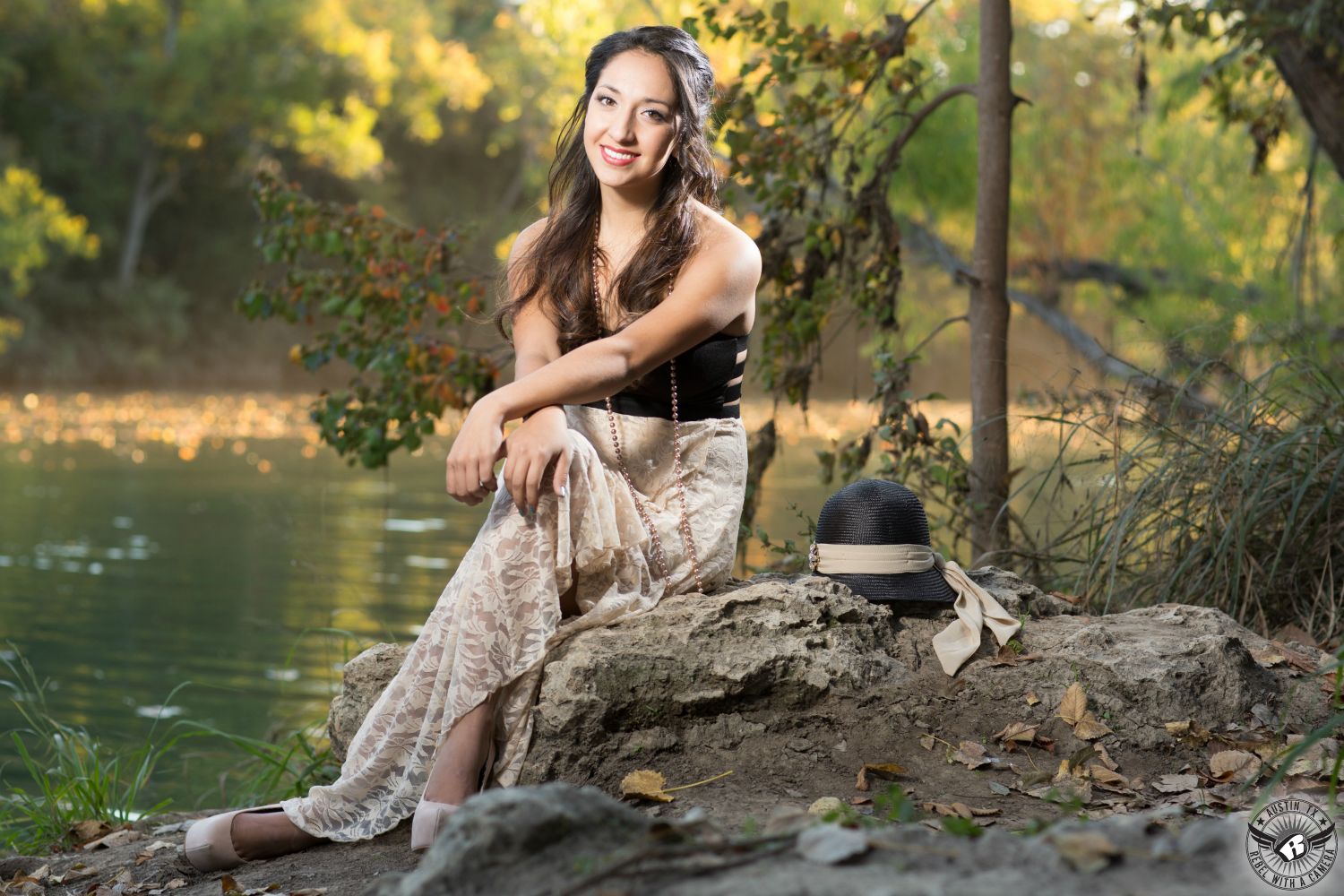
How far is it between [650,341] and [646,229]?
38 centimetres

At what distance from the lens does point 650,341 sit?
10.1 feet

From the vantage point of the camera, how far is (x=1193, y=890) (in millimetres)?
1535

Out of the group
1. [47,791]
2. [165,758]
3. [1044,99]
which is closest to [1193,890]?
[47,791]

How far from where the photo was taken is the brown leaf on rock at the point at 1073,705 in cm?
312

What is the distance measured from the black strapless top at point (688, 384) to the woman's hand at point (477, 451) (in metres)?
0.36

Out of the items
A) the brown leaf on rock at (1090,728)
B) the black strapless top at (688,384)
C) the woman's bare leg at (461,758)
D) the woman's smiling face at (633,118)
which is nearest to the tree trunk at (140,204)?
the woman's smiling face at (633,118)

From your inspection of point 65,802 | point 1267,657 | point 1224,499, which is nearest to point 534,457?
point 1267,657

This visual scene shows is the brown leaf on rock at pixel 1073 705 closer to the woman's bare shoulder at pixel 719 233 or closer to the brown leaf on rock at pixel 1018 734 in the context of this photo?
the brown leaf on rock at pixel 1018 734

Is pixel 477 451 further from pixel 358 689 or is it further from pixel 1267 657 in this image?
pixel 1267 657

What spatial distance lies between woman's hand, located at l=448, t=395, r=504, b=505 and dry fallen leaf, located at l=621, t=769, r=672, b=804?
0.68m

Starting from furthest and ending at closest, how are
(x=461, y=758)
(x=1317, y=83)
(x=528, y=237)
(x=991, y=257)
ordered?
(x=1317, y=83) < (x=991, y=257) < (x=528, y=237) < (x=461, y=758)

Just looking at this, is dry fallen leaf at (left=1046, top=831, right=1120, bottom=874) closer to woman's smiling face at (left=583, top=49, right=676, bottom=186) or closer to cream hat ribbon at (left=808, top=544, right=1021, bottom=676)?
cream hat ribbon at (left=808, top=544, right=1021, bottom=676)

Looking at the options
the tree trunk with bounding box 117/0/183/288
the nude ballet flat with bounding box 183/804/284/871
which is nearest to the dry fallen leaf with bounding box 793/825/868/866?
the nude ballet flat with bounding box 183/804/284/871

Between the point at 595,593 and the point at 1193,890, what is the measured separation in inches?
69.8
